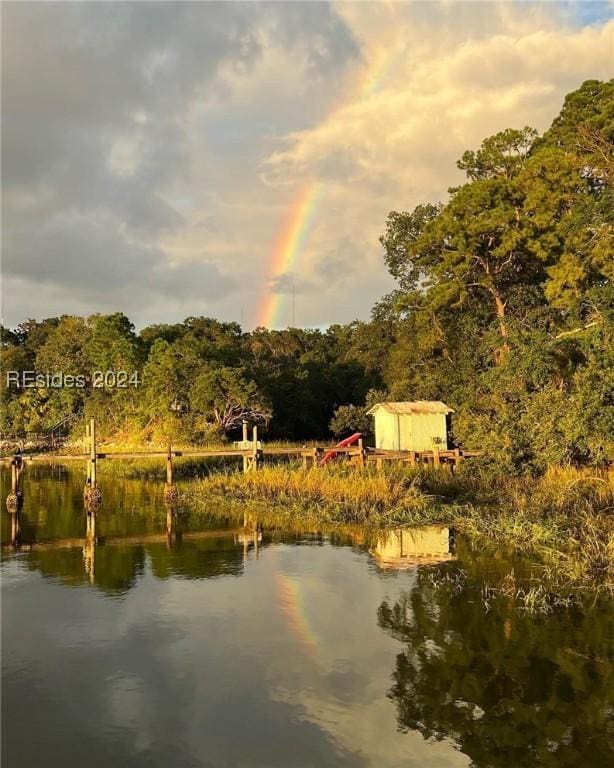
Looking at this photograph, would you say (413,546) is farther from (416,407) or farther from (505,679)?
(416,407)

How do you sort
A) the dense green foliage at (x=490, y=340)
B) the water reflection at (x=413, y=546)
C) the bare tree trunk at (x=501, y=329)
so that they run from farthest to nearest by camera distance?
the bare tree trunk at (x=501, y=329), the dense green foliage at (x=490, y=340), the water reflection at (x=413, y=546)

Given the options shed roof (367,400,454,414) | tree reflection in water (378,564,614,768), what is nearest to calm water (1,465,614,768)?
tree reflection in water (378,564,614,768)

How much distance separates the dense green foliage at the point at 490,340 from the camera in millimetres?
23750

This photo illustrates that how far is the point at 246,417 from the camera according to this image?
124 feet

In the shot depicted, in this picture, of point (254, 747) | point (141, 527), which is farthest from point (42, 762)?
point (141, 527)

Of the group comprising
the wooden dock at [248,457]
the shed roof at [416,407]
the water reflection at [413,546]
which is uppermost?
the shed roof at [416,407]

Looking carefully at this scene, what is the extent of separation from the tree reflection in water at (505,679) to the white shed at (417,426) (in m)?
18.8

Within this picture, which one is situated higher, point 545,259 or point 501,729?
point 545,259

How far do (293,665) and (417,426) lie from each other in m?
22.1

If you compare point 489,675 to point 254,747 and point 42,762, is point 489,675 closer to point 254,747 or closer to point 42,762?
point 254,747

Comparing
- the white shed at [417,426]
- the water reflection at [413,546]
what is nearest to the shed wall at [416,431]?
the white shed at [417,426]

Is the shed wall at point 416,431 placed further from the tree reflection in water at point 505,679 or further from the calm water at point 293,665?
the tree reflection in water at point 505,679

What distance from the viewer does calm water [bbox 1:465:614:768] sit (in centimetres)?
697

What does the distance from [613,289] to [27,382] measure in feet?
153
